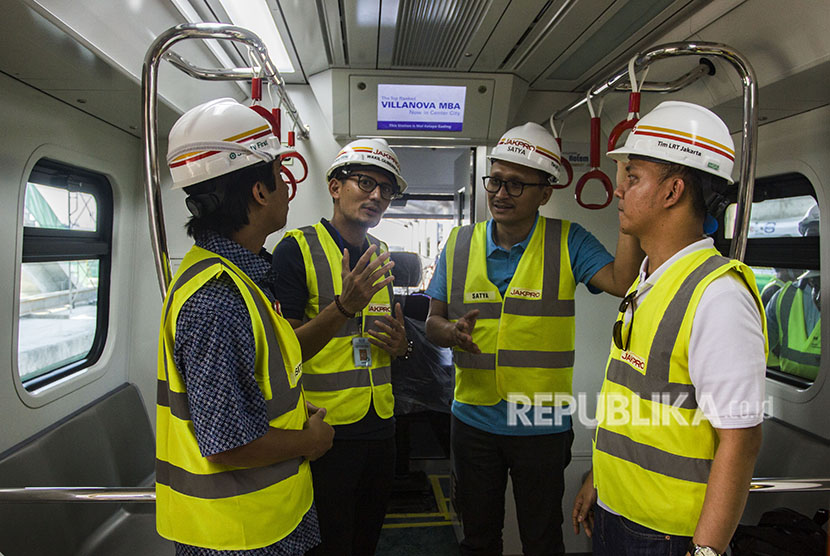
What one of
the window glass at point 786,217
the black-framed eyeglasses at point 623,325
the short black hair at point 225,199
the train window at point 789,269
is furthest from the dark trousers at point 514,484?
the window glass at point 786,217

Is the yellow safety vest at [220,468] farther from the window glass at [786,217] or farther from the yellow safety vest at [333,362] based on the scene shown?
the window glass at [786,217]

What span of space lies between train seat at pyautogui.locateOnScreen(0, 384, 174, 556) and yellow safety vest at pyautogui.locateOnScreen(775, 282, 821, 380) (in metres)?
3.54

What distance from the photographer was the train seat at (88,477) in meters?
2.26

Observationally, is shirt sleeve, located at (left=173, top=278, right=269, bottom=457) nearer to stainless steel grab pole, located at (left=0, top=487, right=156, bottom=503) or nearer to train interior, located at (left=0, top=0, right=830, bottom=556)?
stainless steel grab pole, located at (left=0, top=487, right=156, bottom=503)

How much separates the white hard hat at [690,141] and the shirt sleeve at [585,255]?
2.35 feet

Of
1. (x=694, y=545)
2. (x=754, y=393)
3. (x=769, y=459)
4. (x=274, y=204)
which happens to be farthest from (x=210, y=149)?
(x=769, y=459)

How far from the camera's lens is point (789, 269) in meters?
2.76

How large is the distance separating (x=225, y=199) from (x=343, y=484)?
1.22 m

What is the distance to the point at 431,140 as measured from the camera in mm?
3287

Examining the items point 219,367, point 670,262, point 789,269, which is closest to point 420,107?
point 670,262

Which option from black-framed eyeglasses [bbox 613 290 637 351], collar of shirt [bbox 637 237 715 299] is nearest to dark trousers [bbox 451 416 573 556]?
black-framed eyeglasses [bbox 613 290 637 351]

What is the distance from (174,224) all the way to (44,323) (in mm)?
990

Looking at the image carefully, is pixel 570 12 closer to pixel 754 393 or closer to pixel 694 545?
pixel 754 393

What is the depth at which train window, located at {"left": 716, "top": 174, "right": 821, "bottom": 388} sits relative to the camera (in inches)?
102
